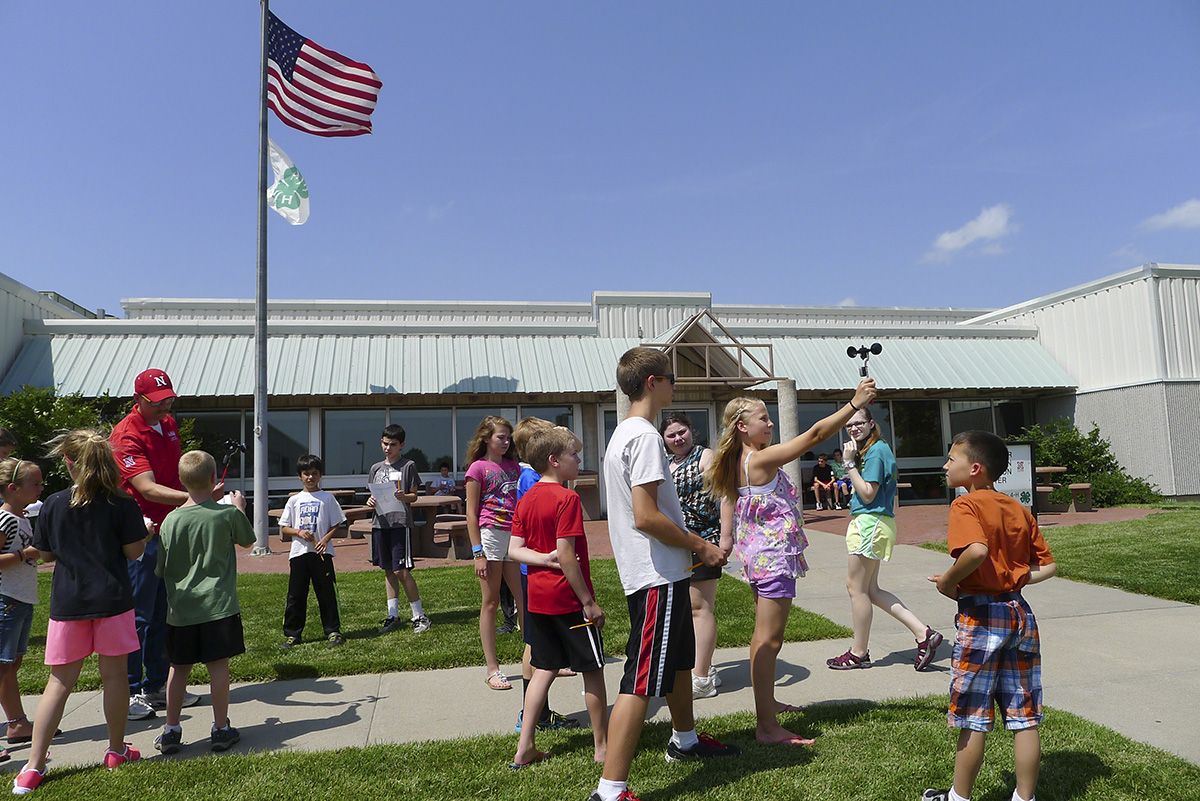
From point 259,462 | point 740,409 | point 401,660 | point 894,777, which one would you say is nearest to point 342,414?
point 259,462

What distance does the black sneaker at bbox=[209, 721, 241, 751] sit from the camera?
4012mm

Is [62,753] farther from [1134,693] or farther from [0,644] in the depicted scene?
[1134,693]

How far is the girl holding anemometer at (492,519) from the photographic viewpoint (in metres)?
5.04

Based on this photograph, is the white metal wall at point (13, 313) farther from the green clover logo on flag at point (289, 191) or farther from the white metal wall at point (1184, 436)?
the white metal wall at point (1184, 436)

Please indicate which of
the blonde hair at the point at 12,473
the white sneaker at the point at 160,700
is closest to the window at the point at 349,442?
the white sneaker at the point at 160,700

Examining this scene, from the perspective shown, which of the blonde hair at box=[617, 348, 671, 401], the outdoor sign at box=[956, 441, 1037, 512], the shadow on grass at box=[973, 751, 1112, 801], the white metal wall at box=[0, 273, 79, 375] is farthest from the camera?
the white metal wall at box=[0, 273, 79, 375]

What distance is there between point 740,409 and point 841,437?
15800 millimetres

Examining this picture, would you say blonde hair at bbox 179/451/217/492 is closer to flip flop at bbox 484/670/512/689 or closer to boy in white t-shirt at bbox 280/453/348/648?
boy in white t-shirt at bbox 280/453/348/648

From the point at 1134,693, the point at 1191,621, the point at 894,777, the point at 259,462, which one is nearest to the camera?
the point at 894,777

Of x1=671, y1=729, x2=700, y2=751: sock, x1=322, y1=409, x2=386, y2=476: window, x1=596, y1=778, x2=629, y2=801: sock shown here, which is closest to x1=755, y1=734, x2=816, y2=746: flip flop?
x1=671, y1=729, x2=700, y2=751: sock

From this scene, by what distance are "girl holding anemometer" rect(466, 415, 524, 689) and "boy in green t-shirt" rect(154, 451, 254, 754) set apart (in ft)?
4.89

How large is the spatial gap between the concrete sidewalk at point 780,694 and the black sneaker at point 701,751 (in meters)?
0.68

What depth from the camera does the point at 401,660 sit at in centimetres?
557

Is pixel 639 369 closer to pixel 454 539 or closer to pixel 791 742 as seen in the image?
pixel 791 742
